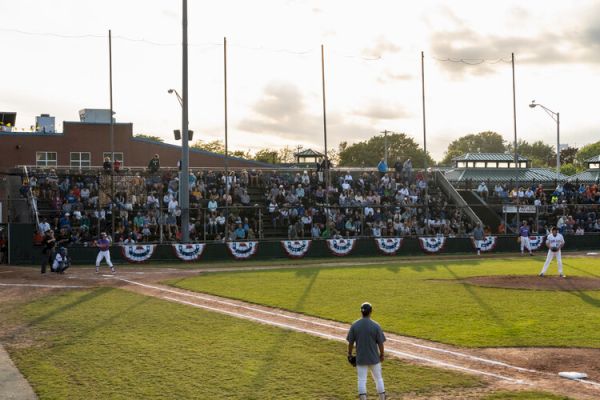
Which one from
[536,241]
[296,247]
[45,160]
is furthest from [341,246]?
[45,160]

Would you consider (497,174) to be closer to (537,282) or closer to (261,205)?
(261,205)

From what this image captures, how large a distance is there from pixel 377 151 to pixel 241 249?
78.5 meters

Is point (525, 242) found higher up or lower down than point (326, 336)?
higher up

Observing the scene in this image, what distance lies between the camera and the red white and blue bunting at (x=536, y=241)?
42625 millimetres

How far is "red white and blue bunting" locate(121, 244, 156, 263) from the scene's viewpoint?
1404 inches

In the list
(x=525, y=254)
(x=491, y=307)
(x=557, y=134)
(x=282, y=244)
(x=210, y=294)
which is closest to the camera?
(x=491, y=307)

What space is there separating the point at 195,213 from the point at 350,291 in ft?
57.8

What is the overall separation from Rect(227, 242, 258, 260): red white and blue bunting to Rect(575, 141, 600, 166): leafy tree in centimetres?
10976

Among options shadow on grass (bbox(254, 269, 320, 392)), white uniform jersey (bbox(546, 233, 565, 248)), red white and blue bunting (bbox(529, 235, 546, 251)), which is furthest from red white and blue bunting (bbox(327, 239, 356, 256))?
shadow on grass (bbox(254, 269, 320, 392))

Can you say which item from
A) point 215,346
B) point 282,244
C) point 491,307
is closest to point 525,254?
point 282,244

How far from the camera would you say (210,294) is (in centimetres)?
2383

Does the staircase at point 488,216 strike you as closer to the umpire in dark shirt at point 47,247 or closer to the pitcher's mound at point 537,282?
the pitcher's mound at point 537,282

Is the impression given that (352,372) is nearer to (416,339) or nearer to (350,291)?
(416,339)

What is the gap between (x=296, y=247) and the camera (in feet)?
127
